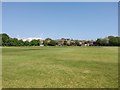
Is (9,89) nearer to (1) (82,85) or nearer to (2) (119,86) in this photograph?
Answer: (1) (82,85)

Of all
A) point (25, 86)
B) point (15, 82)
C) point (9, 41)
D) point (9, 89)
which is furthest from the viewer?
point (9, 41)

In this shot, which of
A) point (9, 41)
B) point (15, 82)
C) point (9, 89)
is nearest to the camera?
point (9, 89)

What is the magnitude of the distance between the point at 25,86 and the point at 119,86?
4398mm

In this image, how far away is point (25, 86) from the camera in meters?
11.7

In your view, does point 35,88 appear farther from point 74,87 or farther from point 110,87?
point 110,87

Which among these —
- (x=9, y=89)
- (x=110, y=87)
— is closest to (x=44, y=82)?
(x=9, y=89)

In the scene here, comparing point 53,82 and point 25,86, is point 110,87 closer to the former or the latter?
point 53,82

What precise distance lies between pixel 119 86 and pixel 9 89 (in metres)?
5.05

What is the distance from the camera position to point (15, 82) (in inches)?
499

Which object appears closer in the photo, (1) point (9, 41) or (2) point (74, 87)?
Answer: (2) point (74, 87)

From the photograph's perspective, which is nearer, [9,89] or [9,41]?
[9,89]

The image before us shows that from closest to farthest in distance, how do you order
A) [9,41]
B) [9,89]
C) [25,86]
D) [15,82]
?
[9,89]
[25,86]
[15,82]
[9,41]

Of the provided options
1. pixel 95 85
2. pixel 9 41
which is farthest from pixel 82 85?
pixel 9 41

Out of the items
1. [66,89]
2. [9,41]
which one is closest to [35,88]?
[66,89]
